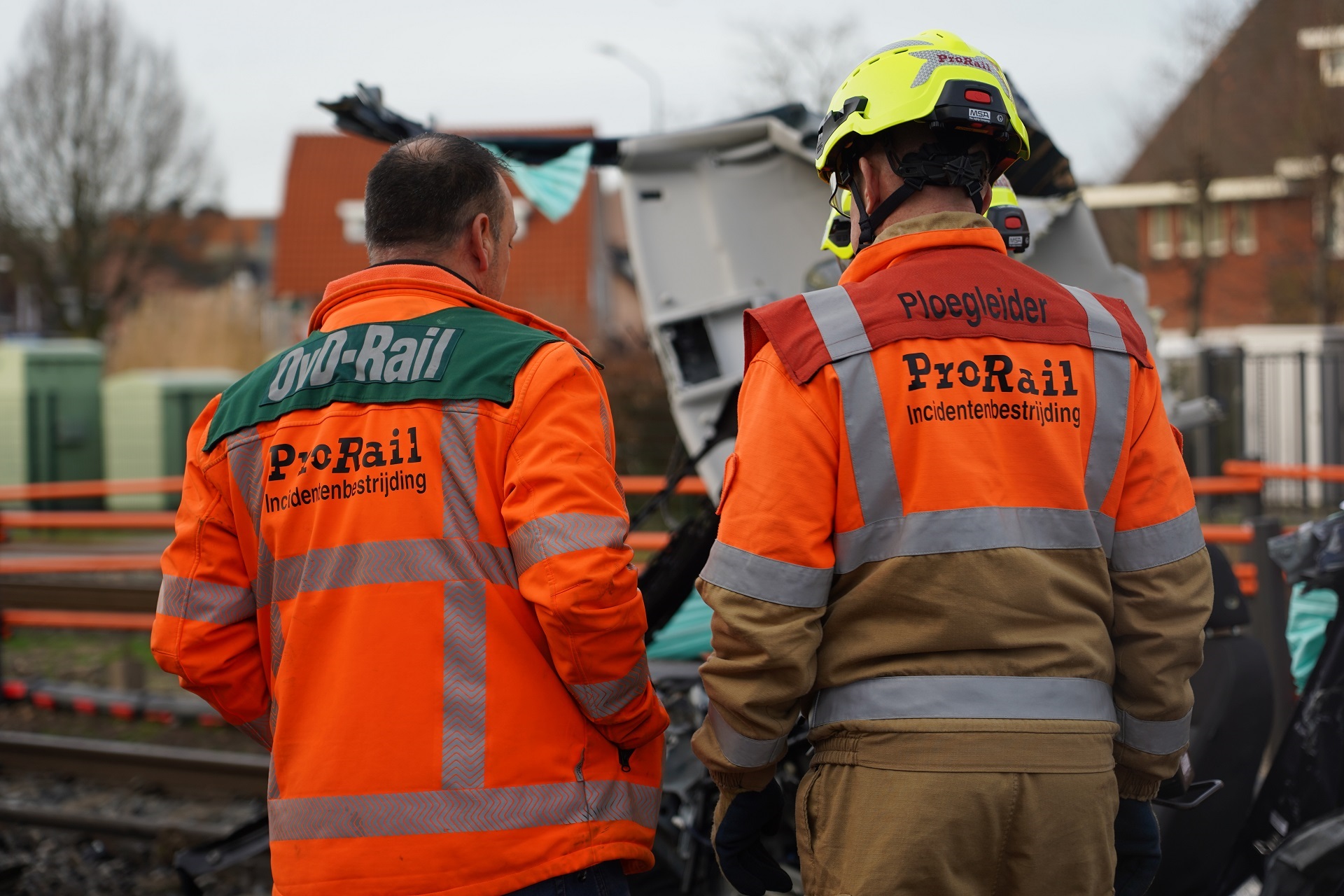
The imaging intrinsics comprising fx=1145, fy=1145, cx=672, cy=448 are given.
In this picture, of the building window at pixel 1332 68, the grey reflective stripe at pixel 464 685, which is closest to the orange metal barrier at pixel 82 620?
the grey reflective stripe at pixel 464 685

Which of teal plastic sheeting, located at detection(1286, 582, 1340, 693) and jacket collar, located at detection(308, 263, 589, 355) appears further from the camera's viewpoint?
teal plastic sheeting, located at detection(1286, 582, 1340, 693)

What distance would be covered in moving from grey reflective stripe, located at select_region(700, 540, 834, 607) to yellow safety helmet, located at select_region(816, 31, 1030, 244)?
2.26ft

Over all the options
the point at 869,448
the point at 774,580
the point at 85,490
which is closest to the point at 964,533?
the point at 869,448

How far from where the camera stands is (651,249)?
4.50m

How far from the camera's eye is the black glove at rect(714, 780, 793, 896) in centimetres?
220

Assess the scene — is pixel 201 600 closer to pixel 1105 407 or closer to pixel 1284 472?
pixel 1105 407

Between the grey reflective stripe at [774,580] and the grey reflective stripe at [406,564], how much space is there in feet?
1.33

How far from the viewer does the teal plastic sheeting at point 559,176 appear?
4.22 m

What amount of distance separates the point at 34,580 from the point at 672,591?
31.9 feet

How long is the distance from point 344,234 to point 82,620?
27.2 m

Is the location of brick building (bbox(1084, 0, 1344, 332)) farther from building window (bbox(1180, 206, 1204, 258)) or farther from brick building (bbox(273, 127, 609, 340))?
brick building (bbox(273, 127, 609, 340))

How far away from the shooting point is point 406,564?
2.04m

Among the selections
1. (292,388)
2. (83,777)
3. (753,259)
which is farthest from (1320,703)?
(83,777)

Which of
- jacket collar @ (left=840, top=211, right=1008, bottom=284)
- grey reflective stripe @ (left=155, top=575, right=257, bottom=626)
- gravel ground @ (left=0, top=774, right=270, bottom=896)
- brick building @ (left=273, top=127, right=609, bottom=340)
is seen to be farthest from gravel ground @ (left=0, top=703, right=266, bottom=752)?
brick building @ (left=273, top=127, right=609, bottom=340)
